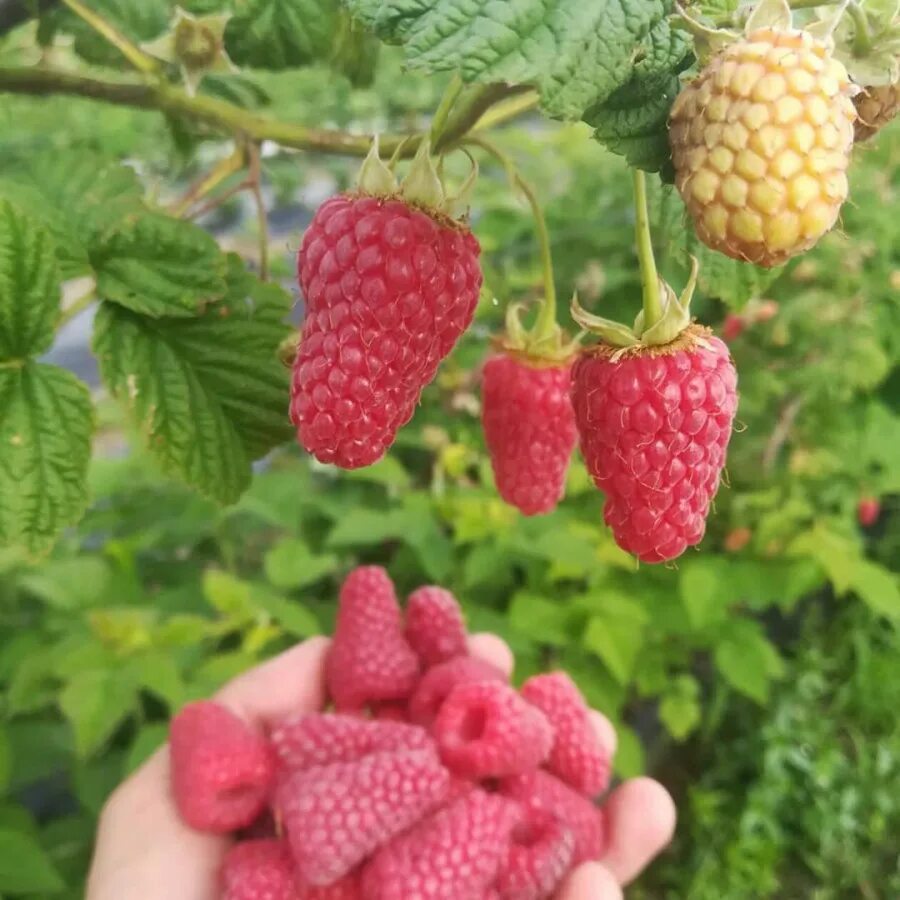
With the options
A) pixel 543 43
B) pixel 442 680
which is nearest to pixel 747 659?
pixel 442 680

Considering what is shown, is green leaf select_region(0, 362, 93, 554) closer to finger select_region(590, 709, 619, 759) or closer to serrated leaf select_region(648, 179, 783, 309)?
serrated leaf select_region(648, 179, 783, 309)

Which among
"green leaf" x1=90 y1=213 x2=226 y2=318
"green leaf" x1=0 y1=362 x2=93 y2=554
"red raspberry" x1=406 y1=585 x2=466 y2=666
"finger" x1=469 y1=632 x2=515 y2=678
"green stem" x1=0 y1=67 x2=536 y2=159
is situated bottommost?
"finger" x1=469 y1=632 x2=515 y2=678

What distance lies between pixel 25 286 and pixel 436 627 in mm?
856

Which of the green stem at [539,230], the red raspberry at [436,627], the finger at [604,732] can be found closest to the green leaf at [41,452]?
the green stem at [539,230]

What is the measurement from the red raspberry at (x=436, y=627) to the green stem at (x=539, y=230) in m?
0.74

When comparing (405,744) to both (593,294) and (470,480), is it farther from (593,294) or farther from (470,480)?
(593,294)

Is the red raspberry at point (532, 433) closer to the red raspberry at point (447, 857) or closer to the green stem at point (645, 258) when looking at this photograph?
the green stem at point (645, 258)

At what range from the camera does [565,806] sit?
4.05 ft

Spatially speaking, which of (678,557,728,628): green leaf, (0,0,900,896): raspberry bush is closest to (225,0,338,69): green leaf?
(0,0,900,896): raspberry bush

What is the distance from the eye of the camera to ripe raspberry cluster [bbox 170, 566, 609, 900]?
107cm

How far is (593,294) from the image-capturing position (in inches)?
62.9

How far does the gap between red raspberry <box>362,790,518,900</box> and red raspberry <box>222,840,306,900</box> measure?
0.29 ft

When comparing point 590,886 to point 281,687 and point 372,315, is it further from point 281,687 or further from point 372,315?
point 372,315

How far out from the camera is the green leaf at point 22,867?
3.26 ft
